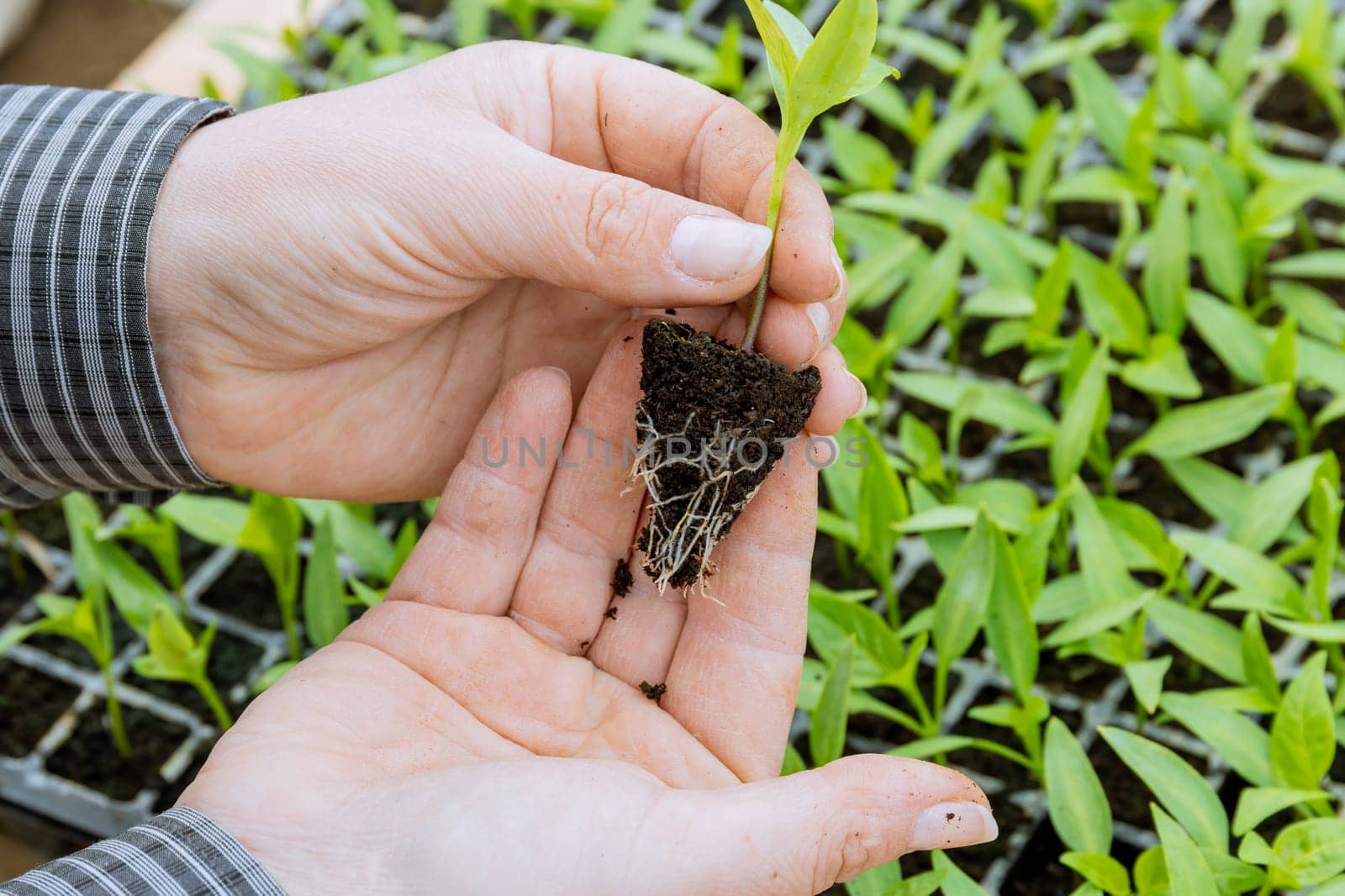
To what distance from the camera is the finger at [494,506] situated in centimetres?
133

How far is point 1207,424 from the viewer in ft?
5.10

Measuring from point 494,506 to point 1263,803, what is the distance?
78 cm

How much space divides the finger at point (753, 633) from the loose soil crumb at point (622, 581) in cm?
7

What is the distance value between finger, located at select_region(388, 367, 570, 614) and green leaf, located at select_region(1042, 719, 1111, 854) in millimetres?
557

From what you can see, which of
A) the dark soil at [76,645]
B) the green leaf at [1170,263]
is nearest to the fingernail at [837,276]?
the green leaf at [1170,263]

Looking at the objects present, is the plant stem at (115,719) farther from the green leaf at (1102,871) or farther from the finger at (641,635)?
the green leaf at (1102,871)

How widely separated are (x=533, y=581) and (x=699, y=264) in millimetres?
377

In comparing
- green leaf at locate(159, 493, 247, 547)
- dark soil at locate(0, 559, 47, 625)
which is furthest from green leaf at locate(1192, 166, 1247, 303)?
dark soil at locate(0, 559, 47, 625)

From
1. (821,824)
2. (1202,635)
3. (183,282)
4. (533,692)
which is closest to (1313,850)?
(1202,635)

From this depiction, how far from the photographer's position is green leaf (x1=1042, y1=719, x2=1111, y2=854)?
1269 millimetres

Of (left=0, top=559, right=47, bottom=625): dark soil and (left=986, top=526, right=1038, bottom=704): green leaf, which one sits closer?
(left=986, top=526, right=1038, bottom=704): green leaf

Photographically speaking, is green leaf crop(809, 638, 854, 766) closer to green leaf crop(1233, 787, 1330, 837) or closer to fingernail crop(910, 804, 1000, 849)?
fingernail crop(910, 804, 1000, 849)

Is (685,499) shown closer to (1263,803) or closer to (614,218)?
(614,218)

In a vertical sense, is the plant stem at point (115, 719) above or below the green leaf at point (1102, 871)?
below
